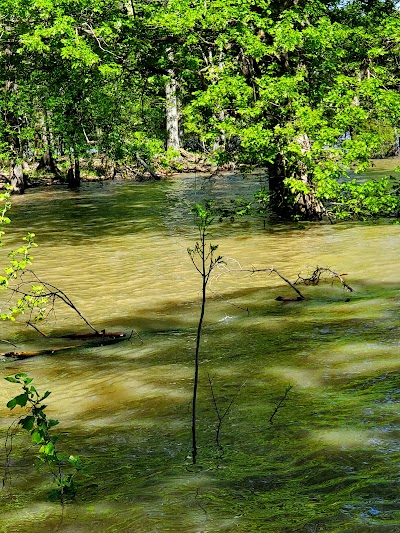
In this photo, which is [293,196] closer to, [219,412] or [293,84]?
[293,84]

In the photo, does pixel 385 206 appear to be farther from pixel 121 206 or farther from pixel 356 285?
pixel 121 206

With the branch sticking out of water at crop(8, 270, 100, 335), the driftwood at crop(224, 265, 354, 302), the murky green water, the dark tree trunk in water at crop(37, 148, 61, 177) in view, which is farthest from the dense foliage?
the dark tree trunk in water at crop(37, 148, 61, 177)

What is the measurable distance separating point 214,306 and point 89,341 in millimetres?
2120

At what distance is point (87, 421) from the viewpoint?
579 centimetres

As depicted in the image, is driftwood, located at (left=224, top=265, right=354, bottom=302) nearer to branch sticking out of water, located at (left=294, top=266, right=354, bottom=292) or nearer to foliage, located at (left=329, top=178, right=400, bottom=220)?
branch sticking out of water, located at (left=294, top=266, right=354, bottom=292)

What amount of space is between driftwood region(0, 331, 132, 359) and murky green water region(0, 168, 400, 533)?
0.66 feet

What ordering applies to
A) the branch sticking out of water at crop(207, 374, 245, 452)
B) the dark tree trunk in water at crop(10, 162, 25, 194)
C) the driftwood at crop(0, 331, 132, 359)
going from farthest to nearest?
the dark tree trunk in water at crop(10, 162, 25, 194) → the driftwood at crop(0, 331, 132, 359) → the branch sticking out of water at crop(207, 374, 245, 452)

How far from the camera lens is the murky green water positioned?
12.9 ft

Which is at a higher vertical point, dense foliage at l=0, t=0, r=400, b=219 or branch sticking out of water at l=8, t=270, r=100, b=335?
dense foliage at l=0, t=0, r=400, b=219

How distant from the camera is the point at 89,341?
8.74 meters

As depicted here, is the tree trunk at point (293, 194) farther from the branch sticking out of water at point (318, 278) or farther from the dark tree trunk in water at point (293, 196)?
the branch sticking out of water at point (318, 278)

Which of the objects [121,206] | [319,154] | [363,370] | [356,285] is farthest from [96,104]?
[363,370]

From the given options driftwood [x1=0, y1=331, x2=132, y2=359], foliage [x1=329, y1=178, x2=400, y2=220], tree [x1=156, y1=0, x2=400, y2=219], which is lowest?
driftwood [x1=0, y1=331, x2=132, y2=359]

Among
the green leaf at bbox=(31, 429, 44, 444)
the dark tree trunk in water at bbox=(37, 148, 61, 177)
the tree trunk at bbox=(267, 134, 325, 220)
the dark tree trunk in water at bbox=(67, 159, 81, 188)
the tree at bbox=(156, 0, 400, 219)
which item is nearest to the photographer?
the green leaf at bbox=(31, 429, 44, 444)
